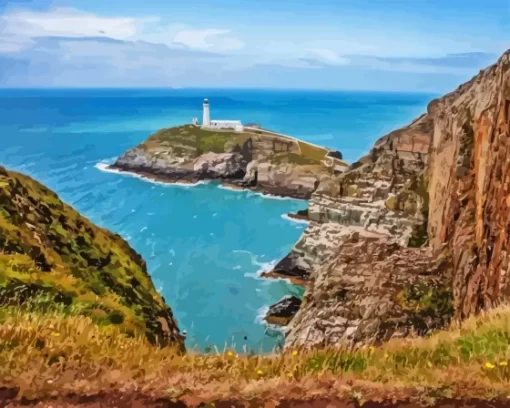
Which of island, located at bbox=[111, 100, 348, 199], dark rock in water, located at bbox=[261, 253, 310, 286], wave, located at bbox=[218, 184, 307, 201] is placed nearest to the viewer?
dark rock in water, located at bbox=[261, 253, 310, 286]

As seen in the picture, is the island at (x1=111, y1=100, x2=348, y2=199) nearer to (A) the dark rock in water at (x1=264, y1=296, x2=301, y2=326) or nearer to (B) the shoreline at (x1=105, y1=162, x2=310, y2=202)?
(B) the shoreline at (x1=105, y1=162, x2=310, y2=202)

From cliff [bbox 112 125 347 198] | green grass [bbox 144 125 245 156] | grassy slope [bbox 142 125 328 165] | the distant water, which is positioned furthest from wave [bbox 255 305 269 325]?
green grass [bbox 144 125 245 156]

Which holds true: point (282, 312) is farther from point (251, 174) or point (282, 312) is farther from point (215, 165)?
point (215, 165)

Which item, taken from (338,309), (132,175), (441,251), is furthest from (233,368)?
(132,175)

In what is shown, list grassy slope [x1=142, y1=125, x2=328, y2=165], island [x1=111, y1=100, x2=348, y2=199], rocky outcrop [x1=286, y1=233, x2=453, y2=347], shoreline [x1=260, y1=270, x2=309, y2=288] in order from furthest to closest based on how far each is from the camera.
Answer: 1. grassy slope [x1=142, y1=125, x2=328, y2=165]
2. island [x1=111, y1=100, x2=348, y2=199]
3. shoreline [x1=260, y1=270, x2=309, y2=288]
4. rocky outcrop [x1=286, y1=233, x2=453, y2=347]

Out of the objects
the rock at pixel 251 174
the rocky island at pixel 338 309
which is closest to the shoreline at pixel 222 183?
the rock at pixel 251 174

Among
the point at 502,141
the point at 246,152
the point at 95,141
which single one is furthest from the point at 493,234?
the point at 246,152

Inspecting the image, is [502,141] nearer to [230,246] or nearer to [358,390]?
[358,390]
